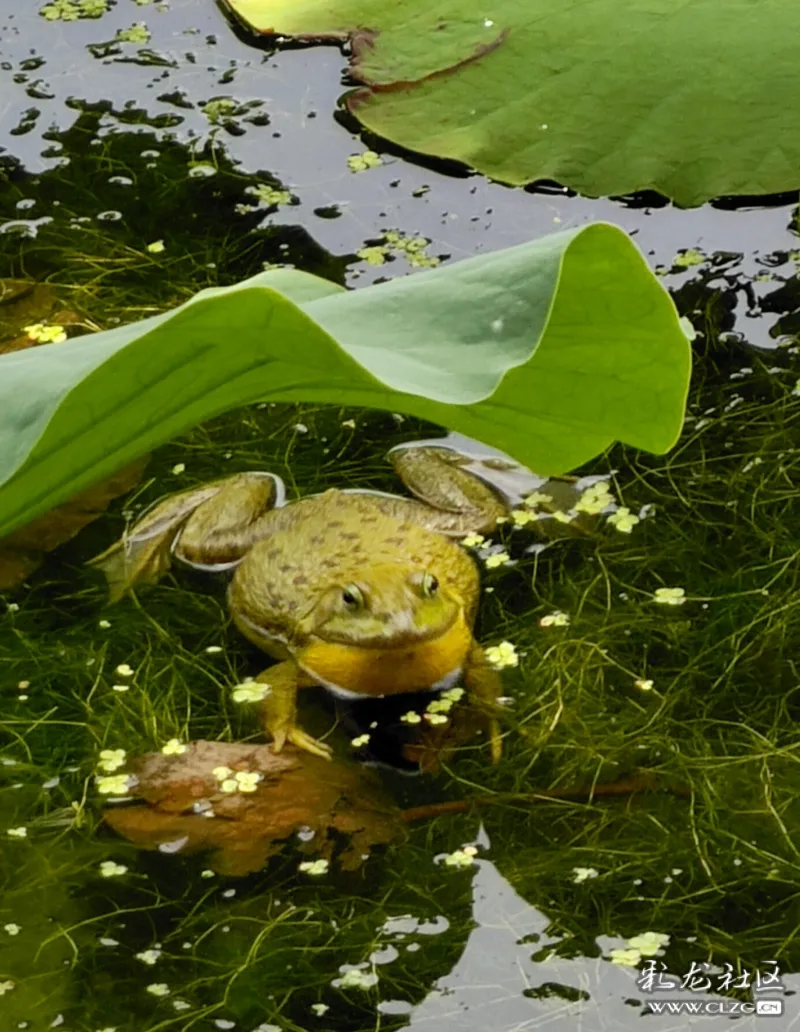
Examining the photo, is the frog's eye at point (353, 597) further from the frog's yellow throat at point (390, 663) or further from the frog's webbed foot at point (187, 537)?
the frog's webbed foot at point (187, 537)

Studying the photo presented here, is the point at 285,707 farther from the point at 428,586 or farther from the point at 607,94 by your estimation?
the point at 607,94

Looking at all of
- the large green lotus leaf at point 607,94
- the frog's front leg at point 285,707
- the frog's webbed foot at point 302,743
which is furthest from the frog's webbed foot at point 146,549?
the large green lotus leaf at point 607,94

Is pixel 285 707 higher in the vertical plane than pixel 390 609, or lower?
lower

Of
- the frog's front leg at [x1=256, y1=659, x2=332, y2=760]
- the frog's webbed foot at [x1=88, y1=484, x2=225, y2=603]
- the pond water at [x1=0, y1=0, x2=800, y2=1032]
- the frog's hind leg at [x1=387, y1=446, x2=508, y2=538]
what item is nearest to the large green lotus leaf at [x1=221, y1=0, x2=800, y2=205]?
the pond water at [x1=0, y1=0, x2=800, y2=1032]

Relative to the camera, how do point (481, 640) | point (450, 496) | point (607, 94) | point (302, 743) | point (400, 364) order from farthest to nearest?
1. point (607, 94)
2. point (450, 496)
3. point (481, 640)
4. point (302, 743)
5. point (400, 364)

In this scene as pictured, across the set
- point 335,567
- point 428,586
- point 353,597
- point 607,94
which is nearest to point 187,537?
point 335,567
